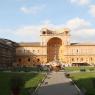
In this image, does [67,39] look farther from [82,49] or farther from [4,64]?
[4,64]

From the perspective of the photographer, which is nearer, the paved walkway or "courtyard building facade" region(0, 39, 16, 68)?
the paved walkway

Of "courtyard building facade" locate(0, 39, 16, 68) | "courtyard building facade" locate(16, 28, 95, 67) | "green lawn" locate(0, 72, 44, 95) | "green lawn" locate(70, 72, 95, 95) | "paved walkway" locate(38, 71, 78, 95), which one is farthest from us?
"courtyard building facade" locate(16, 28, 95, 67)

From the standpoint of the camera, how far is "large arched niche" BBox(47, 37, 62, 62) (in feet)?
333

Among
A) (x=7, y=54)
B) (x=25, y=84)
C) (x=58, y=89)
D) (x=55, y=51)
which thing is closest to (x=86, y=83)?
(x=25, y=84)

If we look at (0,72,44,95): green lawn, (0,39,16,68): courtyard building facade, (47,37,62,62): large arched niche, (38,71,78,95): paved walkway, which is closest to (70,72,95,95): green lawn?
(38,71,78,95): paved walkway

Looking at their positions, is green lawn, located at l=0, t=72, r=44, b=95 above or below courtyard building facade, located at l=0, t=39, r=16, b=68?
below

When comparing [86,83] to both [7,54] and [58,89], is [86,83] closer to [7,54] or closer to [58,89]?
[58,89]

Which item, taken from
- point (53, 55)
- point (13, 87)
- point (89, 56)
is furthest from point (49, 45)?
point (13, 87)

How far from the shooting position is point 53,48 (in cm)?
10188

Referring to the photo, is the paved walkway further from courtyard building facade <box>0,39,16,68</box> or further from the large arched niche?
the large arched niche

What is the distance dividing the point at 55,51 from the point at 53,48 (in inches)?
45.9

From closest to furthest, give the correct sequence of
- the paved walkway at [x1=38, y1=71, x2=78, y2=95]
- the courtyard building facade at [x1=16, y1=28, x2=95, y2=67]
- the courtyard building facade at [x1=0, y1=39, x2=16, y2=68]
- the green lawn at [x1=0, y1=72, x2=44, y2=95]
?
the paved walkway at [x1=38, y1=71, x2=78, y2=95]
the green lawn at [x1=0, y1=72, x2=44, y2=95]
the courtyard building facade at [x1=0, y1=39, x2=16, y2=68]
the courtyard building facade at [x1=16, y1=28, x2=95, y2=67]

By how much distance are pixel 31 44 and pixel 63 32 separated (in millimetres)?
9871

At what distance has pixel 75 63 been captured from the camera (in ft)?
330
